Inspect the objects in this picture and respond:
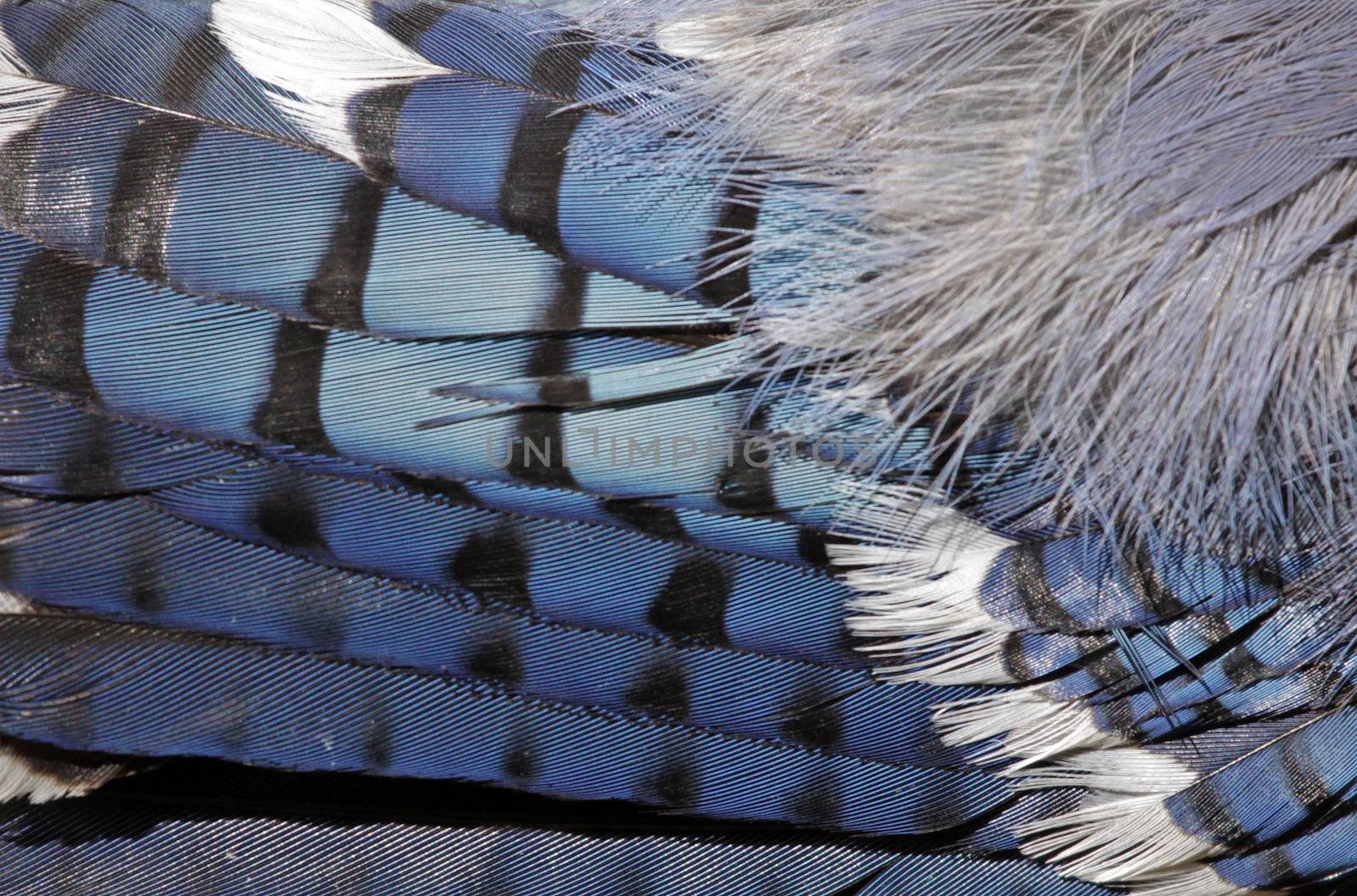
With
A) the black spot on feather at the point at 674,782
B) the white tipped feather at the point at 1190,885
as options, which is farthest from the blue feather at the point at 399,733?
the white tipped feather at the point at 1190,885

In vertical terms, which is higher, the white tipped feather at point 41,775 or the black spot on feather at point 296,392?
the black spot on feather at point 296,392

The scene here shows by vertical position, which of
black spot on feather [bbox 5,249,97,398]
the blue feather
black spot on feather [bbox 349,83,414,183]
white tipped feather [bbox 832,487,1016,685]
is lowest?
the blue feather

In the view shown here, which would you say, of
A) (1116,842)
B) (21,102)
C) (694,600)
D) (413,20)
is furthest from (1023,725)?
(21,102)

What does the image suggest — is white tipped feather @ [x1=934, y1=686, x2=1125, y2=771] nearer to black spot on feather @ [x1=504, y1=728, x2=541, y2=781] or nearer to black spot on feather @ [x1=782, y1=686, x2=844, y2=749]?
black spot on feather @ [x1=782, y1=686, x2=844, y2=749]

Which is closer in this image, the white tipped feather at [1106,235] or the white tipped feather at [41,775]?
the white tipped feather at [1106,235]

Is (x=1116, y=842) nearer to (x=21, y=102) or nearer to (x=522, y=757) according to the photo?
(x=522, y=757)

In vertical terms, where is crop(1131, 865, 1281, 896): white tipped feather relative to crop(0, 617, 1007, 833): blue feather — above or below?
above

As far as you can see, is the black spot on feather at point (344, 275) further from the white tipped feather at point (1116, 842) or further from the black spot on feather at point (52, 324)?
the white tipped feather at point (1116, 842)

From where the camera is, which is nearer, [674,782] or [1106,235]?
[1106,235]

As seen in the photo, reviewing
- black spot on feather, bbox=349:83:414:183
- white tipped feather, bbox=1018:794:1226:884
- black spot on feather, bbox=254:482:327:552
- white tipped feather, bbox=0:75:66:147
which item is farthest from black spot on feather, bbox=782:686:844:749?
white tipped feather, bbox=0:75:66:147
